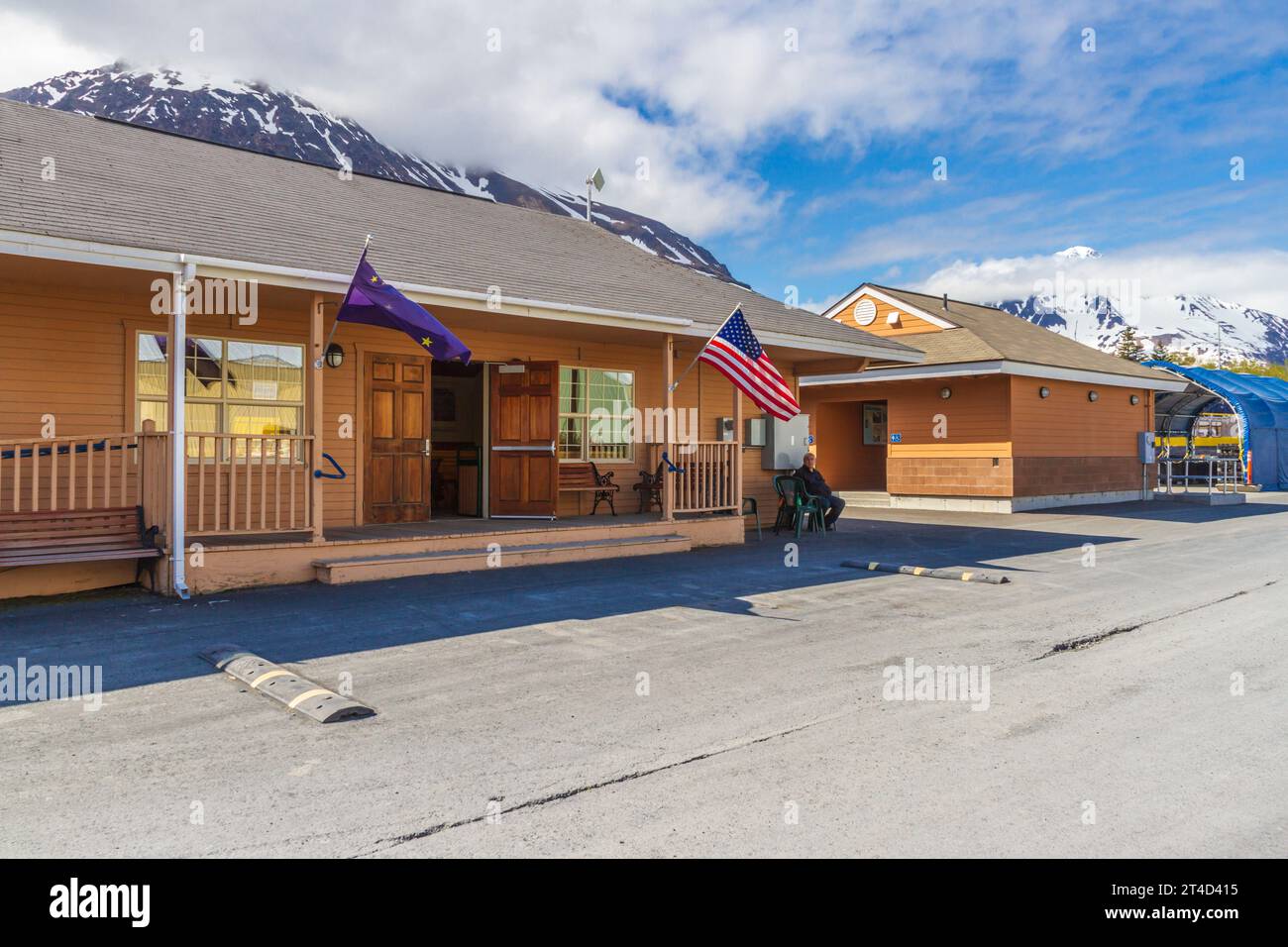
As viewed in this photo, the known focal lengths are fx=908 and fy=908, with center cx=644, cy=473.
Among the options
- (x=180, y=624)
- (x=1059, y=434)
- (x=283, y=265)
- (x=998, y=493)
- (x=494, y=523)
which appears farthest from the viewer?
(x=1059, y=434)

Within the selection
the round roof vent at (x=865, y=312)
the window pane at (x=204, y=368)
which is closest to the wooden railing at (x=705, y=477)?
the window pane at (x=204, y=368)

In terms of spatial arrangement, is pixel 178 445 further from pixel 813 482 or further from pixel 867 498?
pixel 867 498

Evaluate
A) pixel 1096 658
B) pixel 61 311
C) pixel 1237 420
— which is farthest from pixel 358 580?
pixel 1237 420

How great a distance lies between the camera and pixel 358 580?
9.00 metres

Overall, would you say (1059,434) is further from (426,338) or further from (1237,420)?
(426,338)

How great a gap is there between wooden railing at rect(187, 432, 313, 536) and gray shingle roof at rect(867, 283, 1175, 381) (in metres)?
12.5

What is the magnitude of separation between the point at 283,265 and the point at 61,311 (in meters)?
2.41

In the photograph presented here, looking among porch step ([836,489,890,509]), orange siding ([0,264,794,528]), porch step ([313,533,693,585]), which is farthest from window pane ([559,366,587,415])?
porch step ([836,489,890,509])

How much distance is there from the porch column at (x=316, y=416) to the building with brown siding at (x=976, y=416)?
11700 millimetres

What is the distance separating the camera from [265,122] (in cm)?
15312

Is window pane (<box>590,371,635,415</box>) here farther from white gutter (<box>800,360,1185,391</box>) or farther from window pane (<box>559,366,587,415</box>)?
white gutter (<box>800,360,1185,391</box>)

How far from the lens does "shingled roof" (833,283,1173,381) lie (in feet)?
65.1

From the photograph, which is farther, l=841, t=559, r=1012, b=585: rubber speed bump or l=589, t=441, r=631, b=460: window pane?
l=589, t=441, r=631, b=460: window pane

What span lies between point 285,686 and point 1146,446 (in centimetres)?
2420
